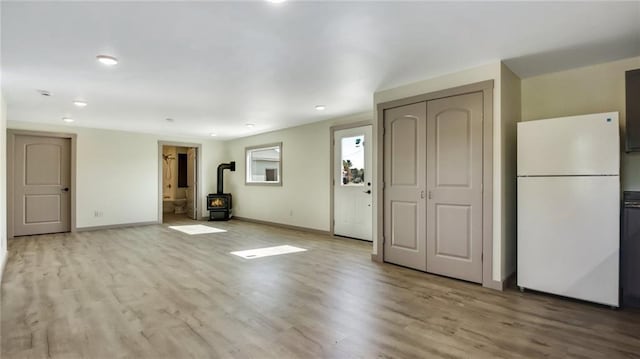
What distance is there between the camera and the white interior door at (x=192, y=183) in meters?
9.04

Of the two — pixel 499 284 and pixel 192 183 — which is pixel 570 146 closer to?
pixel 499 284

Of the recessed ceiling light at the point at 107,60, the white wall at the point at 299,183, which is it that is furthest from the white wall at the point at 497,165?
the recessed ceiling light at the point at 107,60

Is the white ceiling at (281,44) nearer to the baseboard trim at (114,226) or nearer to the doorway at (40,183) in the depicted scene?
the doorway at (40,183)

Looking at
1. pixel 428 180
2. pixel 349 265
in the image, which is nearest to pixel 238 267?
pixel 349 265

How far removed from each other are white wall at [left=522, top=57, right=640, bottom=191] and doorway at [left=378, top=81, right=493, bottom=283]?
2.62 feet

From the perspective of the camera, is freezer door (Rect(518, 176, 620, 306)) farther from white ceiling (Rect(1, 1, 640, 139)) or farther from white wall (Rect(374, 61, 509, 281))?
white ceiling (Rect(1, 1, 640, 139))

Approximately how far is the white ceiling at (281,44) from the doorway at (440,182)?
41 centimetres

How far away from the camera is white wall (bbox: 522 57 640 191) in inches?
125

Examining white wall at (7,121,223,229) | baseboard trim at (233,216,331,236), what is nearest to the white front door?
baseboard trim at (233,216,331,236)

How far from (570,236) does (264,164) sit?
262 inches

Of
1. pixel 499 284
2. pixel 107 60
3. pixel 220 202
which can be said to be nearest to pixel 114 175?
pixel 220 202

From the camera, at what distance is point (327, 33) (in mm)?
2588

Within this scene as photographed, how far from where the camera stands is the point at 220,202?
8.88 metres

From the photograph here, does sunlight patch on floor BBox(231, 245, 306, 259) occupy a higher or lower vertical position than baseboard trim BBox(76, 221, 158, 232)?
lower
